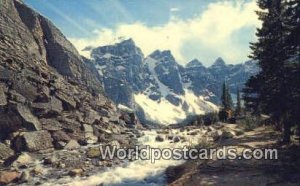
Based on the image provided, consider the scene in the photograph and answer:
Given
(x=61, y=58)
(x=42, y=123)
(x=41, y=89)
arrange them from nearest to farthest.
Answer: (x=42, y=123)
(x=41, y=89)
(x=61, y=58)

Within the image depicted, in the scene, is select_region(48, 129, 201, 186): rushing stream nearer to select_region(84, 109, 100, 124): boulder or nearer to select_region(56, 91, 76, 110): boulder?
select_region(84, 109, 100, 124): boulder

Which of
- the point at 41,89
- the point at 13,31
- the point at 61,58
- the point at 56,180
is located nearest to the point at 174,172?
the point at 56,180

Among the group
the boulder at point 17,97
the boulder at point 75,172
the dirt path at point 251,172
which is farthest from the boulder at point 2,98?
the dirt path at point 251,172

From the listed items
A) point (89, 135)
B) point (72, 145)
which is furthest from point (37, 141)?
point (89, 135)

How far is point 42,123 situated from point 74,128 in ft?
14.4

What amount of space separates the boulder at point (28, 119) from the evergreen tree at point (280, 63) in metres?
26.1

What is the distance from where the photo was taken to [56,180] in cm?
3031

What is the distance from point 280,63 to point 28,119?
101 feet

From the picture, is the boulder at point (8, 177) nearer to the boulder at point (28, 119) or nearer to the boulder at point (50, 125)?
the boulder at point (28, 119)

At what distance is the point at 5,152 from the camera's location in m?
40.8

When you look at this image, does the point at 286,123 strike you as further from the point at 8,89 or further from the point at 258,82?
the point at 8,89

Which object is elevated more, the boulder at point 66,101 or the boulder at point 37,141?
the boulder at point 66,101

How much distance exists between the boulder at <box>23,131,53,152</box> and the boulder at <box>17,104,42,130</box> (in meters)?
2.12

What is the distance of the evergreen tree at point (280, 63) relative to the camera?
88.4ft
